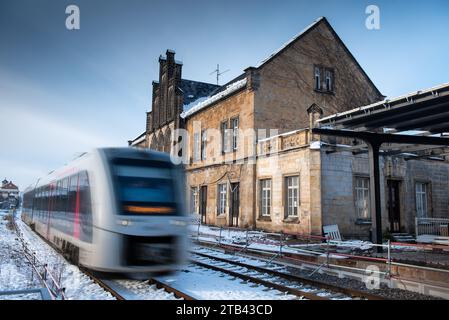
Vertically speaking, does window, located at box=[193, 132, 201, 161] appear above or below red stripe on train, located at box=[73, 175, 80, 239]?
above

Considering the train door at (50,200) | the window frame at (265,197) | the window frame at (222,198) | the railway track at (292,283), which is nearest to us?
the railway track at (292,283)

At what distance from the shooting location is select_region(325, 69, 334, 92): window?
25453mm

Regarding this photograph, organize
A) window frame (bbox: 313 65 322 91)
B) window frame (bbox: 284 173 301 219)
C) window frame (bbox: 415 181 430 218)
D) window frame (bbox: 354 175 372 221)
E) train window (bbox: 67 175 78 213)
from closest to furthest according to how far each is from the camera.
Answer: train window (bbox: 67 175 78 213) → window frame (bbox: 284 173 301 219) → window frame (bbox: 354 175 372 221) → window frame (bbox: 415 181 430 218) → window frame (bbox: 313 65 322 91)

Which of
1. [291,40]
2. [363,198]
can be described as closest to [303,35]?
[291,40]

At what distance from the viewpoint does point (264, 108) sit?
73.8 feet

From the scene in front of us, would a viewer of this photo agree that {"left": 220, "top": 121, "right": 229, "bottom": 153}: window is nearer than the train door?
No

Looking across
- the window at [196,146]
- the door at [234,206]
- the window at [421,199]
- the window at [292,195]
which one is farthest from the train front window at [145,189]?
the window at [196,146]

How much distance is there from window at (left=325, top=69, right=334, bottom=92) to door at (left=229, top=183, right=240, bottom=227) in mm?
8889

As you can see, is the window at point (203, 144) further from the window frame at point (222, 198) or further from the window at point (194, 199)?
the window frame at point (222, 198)

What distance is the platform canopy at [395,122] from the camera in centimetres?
959

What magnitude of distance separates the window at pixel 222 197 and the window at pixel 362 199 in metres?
8.37

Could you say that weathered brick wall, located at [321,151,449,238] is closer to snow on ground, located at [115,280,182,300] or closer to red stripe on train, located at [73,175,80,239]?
snow on ground, located at [115,280,182,300]

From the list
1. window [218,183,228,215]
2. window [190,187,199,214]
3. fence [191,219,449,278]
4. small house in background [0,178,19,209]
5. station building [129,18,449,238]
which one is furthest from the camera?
small house in background [0,178,19,209]

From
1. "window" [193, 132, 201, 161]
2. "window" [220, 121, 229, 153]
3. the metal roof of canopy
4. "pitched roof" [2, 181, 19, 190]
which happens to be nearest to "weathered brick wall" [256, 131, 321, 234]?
"window" [220, 121, 229, 153]
